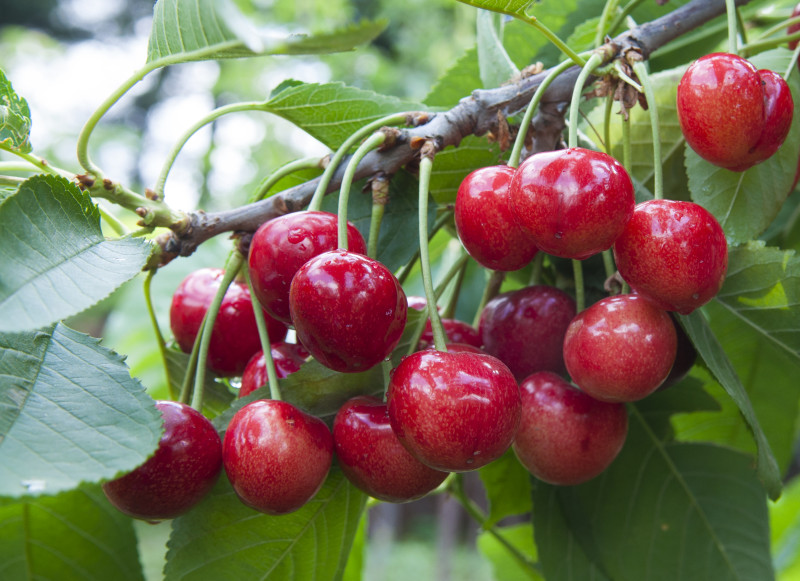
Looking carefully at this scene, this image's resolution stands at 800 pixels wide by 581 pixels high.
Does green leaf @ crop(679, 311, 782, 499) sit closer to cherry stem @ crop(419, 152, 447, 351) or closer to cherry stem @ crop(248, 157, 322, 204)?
cherry stem @ crop(419, 152, 447, 351)

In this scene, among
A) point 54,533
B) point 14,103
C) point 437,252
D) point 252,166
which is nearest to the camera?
point 14,103

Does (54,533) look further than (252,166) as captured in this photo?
No

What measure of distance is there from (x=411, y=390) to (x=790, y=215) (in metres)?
0.83

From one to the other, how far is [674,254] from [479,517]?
0.65 metres

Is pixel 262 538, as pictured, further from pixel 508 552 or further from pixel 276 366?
pixel 508 552

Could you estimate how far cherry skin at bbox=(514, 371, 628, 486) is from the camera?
2.27ft

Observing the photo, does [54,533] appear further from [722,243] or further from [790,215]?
[790,215]

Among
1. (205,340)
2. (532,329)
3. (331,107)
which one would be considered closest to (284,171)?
(331,107)

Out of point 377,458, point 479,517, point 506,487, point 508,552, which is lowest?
point 508,552

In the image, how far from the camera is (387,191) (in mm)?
727

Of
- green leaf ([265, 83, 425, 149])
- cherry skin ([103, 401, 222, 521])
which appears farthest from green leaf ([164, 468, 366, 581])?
green leaf ([265, 83, 425, 149])

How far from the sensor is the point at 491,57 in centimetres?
88

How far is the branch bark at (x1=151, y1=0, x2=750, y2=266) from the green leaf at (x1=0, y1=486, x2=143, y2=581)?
1.13 ft

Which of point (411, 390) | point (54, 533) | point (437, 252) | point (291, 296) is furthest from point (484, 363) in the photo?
point (437, 252)
